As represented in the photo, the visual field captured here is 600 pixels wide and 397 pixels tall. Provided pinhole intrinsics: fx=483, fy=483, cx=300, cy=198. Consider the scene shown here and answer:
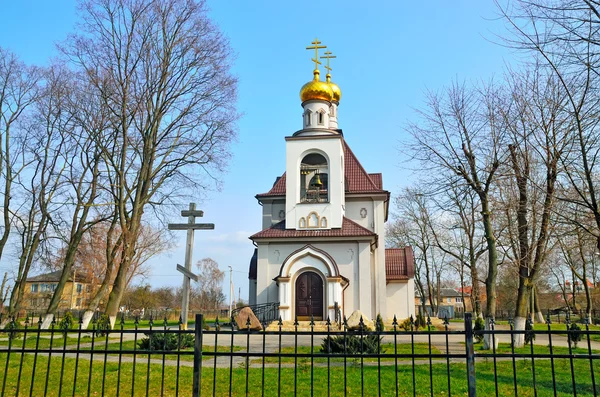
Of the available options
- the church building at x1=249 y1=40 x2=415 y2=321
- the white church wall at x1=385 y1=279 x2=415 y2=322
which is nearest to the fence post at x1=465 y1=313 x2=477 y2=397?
the church building at x1=249 y1=40 x2=415 y2=321

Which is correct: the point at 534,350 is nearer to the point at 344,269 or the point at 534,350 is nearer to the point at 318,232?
the point at 344,269

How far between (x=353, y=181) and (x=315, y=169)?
2.54m

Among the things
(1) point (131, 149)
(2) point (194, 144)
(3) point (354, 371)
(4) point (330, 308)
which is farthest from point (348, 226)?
(3) point (354, 371)

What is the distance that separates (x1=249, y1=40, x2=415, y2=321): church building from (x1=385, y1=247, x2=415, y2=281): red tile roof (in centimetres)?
5

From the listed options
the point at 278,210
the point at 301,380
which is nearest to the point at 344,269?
the point at 278,210

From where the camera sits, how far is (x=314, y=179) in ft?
80.2

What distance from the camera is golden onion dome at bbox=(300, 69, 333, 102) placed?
26031 millimetres

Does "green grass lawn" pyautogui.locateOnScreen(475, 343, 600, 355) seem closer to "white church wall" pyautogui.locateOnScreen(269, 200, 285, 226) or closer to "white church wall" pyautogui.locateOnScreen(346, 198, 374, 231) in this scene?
"white church wall" pyautogui.locateOnScreen(346, 198, 374, 231)

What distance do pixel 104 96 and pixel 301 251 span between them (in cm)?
1051

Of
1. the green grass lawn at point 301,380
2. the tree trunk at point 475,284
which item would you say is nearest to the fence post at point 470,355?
the green grass lawn at point 301,380

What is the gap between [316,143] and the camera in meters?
24.1

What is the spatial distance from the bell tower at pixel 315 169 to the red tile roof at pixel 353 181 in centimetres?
155

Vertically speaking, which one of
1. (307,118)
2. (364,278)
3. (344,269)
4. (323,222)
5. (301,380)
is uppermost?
(307,118)

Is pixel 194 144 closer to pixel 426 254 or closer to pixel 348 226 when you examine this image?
pixel 348 226
